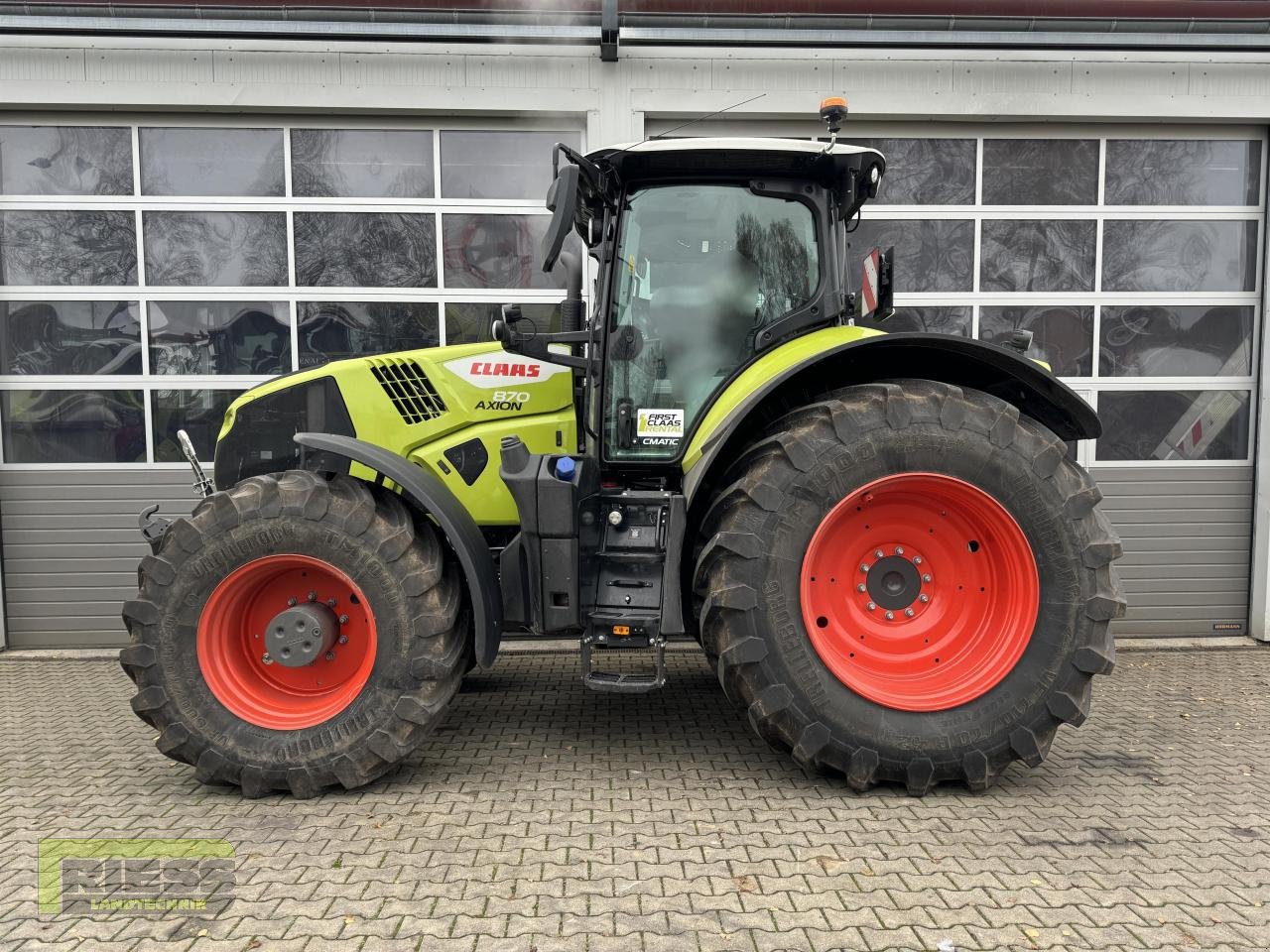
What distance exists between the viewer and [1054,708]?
9.13 ft

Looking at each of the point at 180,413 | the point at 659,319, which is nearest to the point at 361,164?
the point at 180,413

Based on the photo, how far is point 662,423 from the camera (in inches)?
128

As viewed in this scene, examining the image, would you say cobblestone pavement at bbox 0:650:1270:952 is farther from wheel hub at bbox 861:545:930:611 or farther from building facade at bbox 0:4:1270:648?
building facade at bbox 0:4:1270:648

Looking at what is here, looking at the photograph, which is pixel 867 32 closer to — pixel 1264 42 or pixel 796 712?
pixel 1264 42

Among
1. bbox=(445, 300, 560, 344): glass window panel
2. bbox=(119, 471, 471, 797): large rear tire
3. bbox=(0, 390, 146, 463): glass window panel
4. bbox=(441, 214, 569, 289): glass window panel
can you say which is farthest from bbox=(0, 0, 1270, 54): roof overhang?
bbox=(119, 471, 471, 797): large rear tire

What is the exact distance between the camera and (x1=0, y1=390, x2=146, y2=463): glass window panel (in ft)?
17.3

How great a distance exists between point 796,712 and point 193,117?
551 centimetres

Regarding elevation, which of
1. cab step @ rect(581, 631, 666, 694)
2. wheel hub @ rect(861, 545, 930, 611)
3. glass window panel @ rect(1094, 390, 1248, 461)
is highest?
glass window panel @ rect(1094, 390, 1248, 461)

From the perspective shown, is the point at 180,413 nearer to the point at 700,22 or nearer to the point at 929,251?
the point at 700,22

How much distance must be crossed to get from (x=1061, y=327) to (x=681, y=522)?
3977 mm

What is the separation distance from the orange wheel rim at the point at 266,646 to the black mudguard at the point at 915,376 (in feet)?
4.78

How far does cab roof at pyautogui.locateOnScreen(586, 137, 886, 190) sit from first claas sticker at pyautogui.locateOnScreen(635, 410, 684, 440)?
1009mm

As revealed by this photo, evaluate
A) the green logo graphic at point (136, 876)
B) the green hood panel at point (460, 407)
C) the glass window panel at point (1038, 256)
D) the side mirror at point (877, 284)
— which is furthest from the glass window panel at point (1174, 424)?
the green logo graphic at point (136, 876)

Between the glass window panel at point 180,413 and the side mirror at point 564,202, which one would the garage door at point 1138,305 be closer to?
the side mirror at point 564,202
